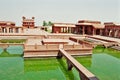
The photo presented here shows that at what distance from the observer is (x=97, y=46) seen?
23.7m

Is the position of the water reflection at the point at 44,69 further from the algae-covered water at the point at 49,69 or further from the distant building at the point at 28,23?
the distant building at the point at 28,23

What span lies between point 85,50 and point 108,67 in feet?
11.1

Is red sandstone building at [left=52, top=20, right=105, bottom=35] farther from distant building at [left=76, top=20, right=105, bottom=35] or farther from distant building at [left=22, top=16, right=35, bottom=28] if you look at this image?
distant building at [left=22, top=16, right=35, bottom=28]

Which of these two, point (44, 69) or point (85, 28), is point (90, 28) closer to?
point (85, 28)

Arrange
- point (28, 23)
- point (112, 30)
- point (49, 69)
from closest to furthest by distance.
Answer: point (49, 69) → point (112, 30) → point (28, 23)

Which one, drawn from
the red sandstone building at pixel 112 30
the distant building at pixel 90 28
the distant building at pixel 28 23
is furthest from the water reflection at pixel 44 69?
the distant building at pixel 28 23

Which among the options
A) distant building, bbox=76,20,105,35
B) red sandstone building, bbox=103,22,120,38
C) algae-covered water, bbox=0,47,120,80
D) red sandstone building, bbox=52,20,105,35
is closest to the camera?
algae-covered water, bbox=0,47,120,80

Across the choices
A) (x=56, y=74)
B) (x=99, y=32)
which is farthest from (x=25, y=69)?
(x=99, y=32)

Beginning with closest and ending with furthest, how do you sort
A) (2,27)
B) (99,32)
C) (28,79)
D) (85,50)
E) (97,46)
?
(28,79) → (85,50) → (97,46) → (99,32) → (2,27)

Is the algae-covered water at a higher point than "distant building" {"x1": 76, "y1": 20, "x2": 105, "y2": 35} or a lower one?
lower

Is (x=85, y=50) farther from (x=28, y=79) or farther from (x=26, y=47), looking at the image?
(x=28, y=79)

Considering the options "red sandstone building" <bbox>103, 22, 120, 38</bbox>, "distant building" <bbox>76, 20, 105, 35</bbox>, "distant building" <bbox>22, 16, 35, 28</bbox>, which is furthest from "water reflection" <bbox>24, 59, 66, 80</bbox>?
"distant building" <bbox>22, 16, 35, 28</bbox>

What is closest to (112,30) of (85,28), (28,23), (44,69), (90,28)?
(90,28)

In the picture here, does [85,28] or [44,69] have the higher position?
[85,28]
